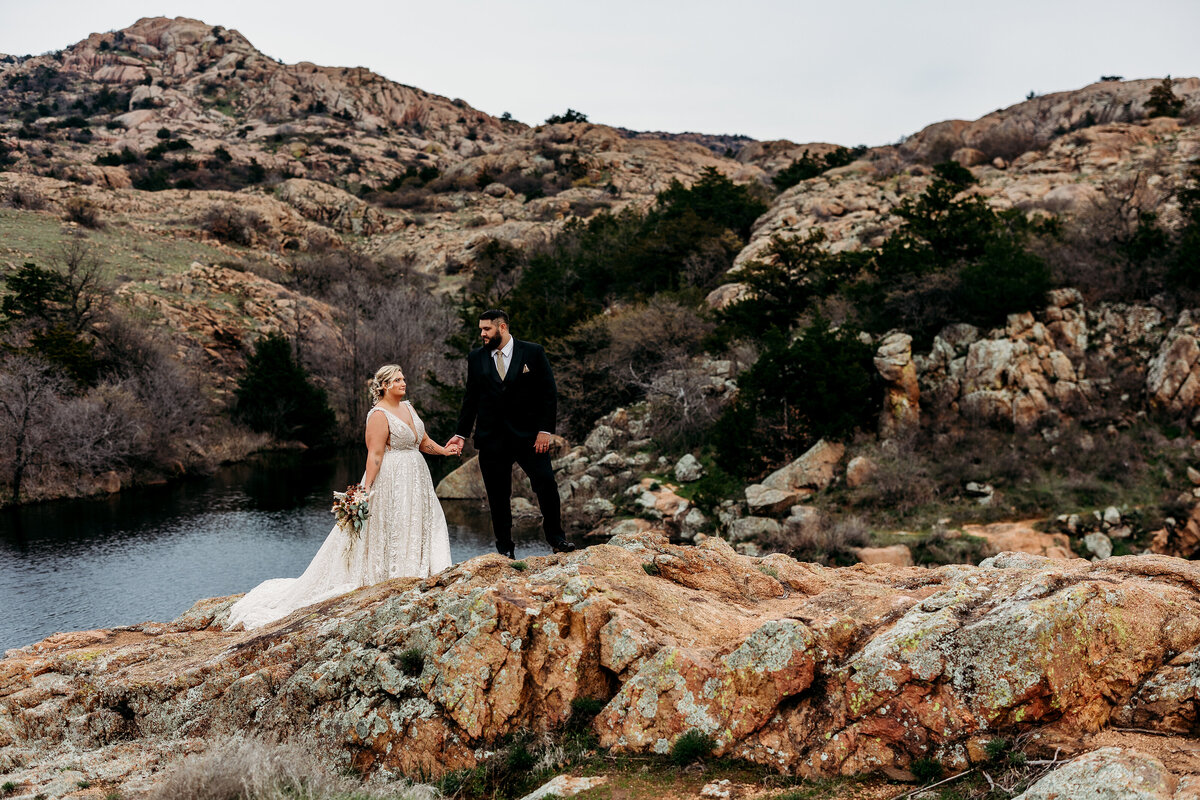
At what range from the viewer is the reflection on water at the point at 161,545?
14375 mm

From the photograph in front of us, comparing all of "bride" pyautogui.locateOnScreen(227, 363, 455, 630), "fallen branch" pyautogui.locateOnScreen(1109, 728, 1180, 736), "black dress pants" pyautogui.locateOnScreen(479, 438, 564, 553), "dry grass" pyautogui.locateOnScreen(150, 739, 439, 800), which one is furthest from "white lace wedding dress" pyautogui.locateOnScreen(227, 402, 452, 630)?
"fallen branch" pyautogui.locateOnScreen(1109, 728, 1180, 736)

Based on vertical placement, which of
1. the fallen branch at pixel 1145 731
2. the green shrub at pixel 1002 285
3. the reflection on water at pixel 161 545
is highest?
the green shrub at pixel 1002 285

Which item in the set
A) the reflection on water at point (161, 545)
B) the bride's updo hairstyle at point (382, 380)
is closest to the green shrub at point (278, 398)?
the reflection on water at point (161, 545)

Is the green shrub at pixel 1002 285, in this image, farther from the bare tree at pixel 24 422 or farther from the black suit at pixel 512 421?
the bare tree at pixel 24 422

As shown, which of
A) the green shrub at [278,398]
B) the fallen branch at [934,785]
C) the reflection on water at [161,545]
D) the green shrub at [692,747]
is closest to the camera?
the fallen branch at [934,785]

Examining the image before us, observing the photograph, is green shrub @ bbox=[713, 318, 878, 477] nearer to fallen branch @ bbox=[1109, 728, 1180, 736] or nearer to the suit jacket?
the suit jacket

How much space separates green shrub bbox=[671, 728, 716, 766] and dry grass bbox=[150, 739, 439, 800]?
1.31 metres

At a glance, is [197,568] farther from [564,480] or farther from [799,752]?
[799,752]

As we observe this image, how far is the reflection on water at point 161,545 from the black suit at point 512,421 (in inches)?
425

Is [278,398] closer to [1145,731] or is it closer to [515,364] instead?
[515,364]

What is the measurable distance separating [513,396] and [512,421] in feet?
0.76

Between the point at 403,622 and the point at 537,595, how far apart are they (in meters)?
0.96

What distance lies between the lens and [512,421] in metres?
6.53

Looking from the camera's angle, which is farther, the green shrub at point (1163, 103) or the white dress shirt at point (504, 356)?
the green shrub at point (1163, 103)
